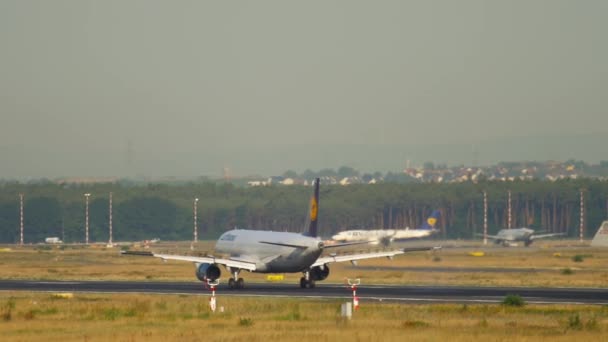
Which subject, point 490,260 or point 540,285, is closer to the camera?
point 540,285

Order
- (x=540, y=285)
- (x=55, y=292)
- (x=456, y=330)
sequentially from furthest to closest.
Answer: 1. (x=540, y=285)
2. (x=55, y=292)
3. (x=456, y=330)

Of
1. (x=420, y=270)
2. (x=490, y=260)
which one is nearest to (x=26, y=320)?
(x=420, y=270)

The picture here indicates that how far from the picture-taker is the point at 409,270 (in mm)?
96625

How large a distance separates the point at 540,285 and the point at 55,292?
28862 millimetres

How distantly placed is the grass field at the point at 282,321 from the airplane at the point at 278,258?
1504cm

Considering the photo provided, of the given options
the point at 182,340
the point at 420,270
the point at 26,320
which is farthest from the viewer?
the point at 420,270

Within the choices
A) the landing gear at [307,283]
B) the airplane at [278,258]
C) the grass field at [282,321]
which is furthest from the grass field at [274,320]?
the landing gear at [307,283]

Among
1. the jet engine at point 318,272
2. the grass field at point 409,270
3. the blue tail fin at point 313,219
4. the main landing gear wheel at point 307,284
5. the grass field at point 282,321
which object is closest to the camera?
the grass field at point 282,321

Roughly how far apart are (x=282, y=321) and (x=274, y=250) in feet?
95.6

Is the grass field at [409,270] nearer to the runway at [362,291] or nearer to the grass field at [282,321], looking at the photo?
the runway at [362,291]

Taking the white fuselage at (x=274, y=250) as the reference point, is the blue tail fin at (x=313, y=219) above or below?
above

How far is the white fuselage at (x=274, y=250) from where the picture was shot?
245 ft

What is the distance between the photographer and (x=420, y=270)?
9669 centimetres

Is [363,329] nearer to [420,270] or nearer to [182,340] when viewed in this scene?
[182,340]
